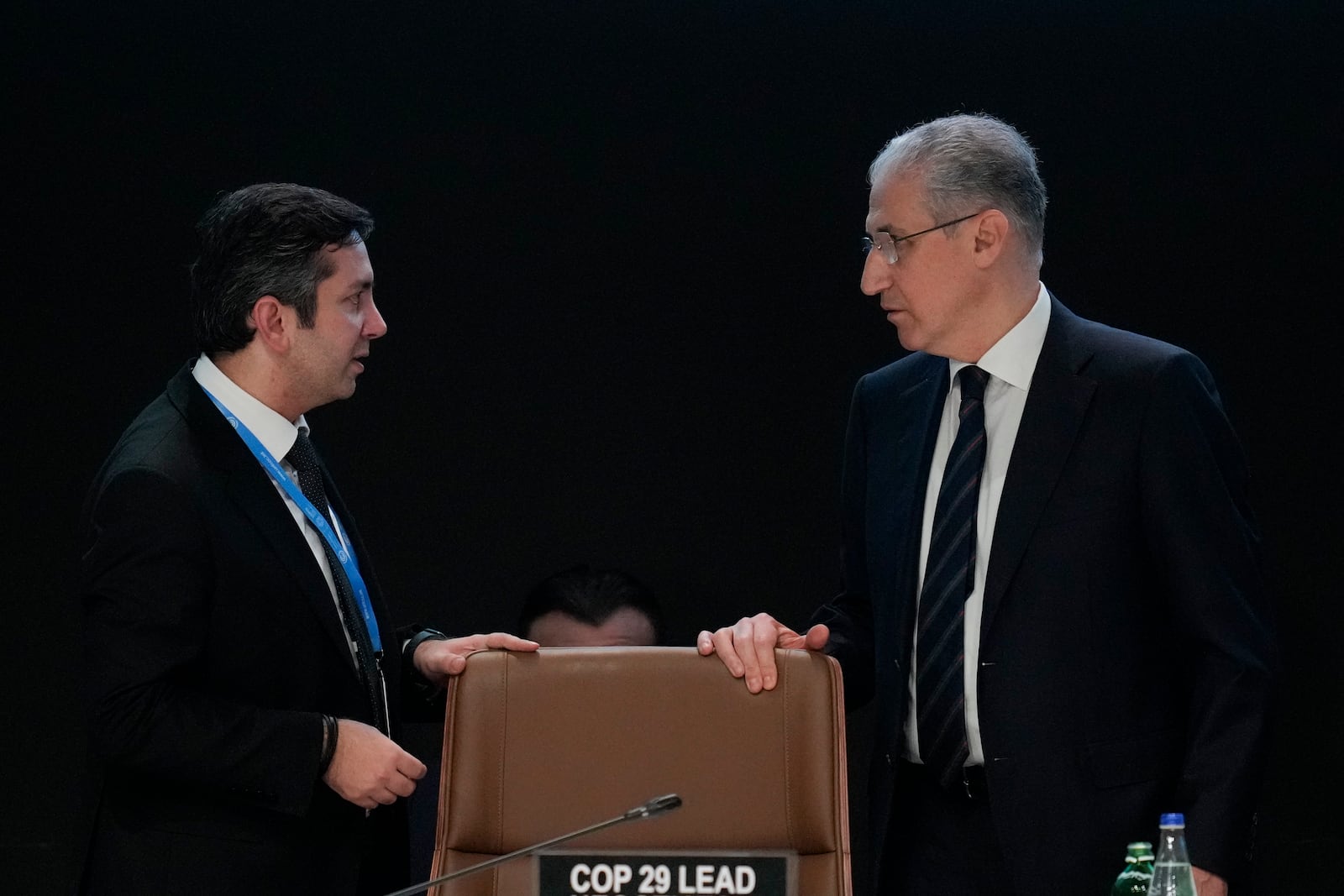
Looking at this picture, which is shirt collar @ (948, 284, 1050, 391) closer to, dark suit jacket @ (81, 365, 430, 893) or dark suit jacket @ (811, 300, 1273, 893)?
dark suit jacket @ (811, 300, 1273, 893)

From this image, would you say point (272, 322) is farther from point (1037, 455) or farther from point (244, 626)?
point (1037, 455)

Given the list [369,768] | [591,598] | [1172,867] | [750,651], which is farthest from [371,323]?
[1172,867]

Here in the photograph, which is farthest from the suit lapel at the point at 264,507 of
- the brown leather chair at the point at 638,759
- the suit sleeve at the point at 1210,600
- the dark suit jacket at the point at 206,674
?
the suit sleeve at the point at 1210,600

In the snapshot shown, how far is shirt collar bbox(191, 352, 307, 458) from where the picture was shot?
2334 millimetres

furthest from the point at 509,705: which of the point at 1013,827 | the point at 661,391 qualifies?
the point at 661,391

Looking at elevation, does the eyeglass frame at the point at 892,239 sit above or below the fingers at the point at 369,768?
above

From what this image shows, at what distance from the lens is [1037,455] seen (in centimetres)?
218

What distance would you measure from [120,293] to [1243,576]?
8.45 feet

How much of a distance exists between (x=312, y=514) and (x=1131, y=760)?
117 cm

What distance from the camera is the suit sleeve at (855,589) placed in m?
2.49

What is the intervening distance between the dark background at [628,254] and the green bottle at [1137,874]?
1.80 meters

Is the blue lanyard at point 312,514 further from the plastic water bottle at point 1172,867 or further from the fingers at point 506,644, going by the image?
the plastic water bottle at point 1172,867

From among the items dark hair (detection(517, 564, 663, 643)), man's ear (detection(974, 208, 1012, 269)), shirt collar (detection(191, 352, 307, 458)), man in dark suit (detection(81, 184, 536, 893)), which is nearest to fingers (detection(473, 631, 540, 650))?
man in dark suit (detection(81, 184, 536, 893))

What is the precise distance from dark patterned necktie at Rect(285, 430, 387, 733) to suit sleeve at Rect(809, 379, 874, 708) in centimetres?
69
